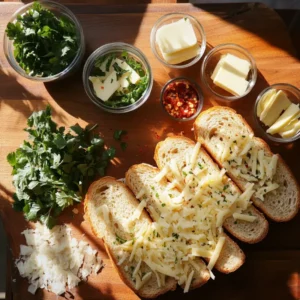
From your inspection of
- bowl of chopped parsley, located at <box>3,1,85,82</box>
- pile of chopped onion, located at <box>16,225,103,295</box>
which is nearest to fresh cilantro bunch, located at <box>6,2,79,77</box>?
bowl of chopped parsley, located at <box>3,1,85,82</box>

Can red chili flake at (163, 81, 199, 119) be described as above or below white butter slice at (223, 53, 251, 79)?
below

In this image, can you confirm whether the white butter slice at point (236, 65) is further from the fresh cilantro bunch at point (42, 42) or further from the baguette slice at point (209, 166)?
the fresh cilantro bunch at point (42, 42)

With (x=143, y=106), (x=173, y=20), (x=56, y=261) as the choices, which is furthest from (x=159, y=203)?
(x=173, y=20)

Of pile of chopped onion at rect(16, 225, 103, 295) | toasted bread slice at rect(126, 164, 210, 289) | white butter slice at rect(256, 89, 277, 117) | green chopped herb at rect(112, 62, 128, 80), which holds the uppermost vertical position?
white butter slice at rect(256, 89, 277, 117)

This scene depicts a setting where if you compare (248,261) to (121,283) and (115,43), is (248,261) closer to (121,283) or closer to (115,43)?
(121,283)

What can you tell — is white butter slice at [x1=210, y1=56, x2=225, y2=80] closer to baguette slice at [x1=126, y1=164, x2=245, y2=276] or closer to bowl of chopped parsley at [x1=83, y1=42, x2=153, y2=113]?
bowl of chopped parsley at [x1=83, y1=42, x2=153, y2=113]

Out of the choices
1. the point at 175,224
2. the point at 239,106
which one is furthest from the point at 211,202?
the point at 239,106

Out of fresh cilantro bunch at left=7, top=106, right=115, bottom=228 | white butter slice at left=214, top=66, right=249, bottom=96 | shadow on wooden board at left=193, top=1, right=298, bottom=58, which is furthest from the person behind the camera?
shadow on wooden board at left=193, top=1, right=298, bottom=58
